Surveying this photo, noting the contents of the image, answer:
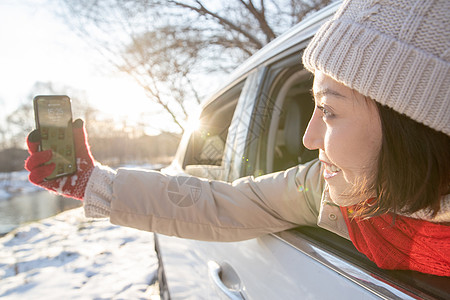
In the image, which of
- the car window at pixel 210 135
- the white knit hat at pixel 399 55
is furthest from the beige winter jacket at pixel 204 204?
the car window at pixel 210 135

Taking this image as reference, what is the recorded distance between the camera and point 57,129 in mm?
1266

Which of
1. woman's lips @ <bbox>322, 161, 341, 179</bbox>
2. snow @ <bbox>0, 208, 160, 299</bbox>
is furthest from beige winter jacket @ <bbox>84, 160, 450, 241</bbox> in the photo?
snow @ <bbox>0, 208, 160, 299</bbox>

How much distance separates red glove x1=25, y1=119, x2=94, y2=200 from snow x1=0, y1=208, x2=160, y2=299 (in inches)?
68.3

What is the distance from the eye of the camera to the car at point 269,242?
29.4 inches

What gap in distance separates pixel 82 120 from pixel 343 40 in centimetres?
111

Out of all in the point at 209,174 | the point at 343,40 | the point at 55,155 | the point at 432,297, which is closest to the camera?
the point at 432,297

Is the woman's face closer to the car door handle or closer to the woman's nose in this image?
the woman's nose

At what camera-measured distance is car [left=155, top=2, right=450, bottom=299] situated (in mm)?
747

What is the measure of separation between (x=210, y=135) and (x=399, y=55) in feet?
6.29

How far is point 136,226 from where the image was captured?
1.22 meters

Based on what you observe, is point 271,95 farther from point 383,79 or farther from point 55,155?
point 55,155

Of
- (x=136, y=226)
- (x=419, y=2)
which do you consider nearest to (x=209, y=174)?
(x=136, y=226)

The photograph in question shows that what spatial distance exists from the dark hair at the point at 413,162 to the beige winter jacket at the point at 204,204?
38cm

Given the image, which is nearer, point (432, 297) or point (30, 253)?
point (432, 297)
